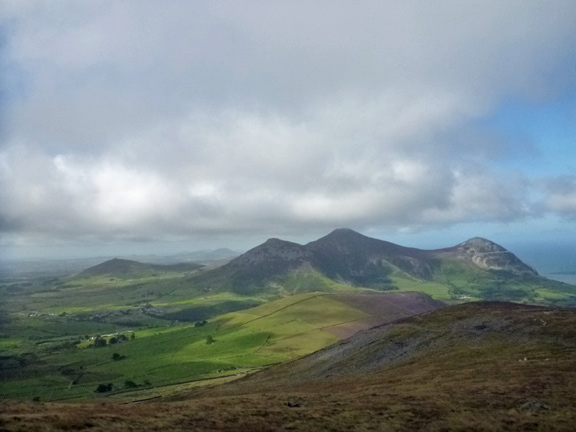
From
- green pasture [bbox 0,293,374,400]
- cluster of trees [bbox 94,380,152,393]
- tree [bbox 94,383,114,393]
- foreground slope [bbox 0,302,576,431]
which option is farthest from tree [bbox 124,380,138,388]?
foreground slope [bbox 0,302,576,431]

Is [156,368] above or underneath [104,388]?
underneath

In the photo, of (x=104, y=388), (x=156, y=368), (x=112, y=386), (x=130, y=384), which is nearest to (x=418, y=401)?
(x=130, y=384)

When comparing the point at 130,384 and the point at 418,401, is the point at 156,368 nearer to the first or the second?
the point at 130,384

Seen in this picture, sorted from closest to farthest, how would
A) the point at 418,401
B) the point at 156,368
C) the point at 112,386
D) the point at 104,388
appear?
1. the point at 418,401
2. the point at 104,388
3. the point at 112,386
4. the point at 156,368

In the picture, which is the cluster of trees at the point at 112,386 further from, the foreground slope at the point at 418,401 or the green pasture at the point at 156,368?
the foreground slope at the point at 418,401

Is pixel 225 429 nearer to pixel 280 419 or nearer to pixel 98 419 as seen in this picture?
pixel 280 419

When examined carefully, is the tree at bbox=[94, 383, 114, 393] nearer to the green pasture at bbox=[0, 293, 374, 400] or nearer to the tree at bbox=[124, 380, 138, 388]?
the green pasture at bbox=[0, 293, 374, 400]

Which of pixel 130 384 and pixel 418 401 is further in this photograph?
pixel 130 384

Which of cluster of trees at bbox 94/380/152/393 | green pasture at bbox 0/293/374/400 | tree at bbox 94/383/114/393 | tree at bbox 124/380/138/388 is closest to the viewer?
tree at bbox 94/383/114/393

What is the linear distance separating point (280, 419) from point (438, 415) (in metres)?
14.3

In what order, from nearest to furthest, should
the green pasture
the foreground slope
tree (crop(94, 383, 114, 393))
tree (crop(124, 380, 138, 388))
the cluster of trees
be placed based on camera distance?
the foreground slope < tree (crop(94, 383, 114, 393)) < the cluster of trees < tree (crop(124, 380, 138, 388)) < the green pasture

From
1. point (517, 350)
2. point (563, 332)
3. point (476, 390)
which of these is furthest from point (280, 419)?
point (563, 332)

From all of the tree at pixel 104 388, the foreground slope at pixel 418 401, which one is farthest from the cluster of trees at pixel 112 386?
the foreground slope at pixel 418 401

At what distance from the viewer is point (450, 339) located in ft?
291
